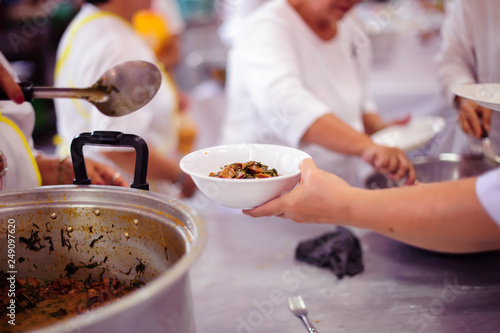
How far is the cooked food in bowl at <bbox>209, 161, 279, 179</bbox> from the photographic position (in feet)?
2.65

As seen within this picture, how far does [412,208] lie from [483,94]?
397mm

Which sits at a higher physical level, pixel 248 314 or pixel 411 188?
pixel 411 188

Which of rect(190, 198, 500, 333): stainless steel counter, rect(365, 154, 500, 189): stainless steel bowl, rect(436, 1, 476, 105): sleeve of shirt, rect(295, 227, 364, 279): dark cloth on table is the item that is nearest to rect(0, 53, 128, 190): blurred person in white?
rect(190, 198, 500, 333): stainless steel counter

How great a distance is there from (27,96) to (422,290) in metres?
0.98

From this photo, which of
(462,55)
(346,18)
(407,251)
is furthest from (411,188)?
(346,18)

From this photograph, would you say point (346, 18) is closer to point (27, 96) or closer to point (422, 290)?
point (422, 290)

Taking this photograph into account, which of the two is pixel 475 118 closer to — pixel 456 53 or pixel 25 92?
pixel 456 53

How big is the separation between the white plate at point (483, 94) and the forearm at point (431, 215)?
0.26m

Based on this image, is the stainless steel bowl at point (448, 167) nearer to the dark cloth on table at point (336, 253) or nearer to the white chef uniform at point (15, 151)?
the dark cloth on table at point (336, 253)

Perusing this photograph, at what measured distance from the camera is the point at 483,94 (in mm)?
964

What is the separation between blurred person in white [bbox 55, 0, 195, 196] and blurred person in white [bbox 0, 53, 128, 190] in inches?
6.6

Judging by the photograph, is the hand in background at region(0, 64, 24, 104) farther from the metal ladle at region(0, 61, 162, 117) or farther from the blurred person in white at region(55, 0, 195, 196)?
the blurred person in white at region(55, 0, 195, 196)

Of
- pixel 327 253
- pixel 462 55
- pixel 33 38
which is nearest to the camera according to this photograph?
pixel 327 253

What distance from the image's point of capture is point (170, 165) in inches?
65.1
